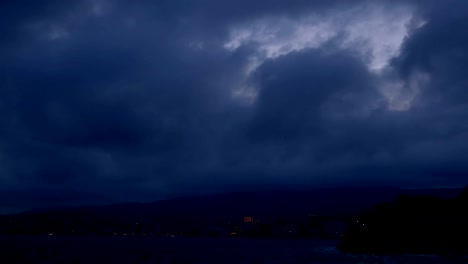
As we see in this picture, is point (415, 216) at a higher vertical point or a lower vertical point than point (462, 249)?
higher

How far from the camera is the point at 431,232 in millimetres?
129250

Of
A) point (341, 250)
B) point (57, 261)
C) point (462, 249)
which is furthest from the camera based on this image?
point (341, 250)

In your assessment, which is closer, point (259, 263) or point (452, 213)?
point (259, 263)

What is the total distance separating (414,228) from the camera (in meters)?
132

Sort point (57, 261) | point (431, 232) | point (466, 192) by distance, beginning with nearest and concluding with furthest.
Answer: point (57, 261) → point (431, 232) → point (466, 192)

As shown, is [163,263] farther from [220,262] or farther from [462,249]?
[462,249]

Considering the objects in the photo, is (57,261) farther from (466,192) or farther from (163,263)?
(466,192)

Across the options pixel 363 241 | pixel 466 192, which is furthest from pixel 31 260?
pixel 466 192

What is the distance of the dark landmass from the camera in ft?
403

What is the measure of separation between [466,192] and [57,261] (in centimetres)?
12406

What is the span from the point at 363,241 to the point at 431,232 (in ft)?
72.7

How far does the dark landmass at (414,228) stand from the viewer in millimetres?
122856

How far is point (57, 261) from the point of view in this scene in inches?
3713

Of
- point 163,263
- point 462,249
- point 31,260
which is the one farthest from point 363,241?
point 31,260
